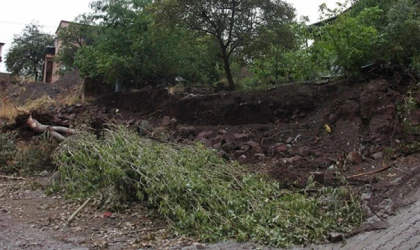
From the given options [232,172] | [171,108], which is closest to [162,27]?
[171,108]

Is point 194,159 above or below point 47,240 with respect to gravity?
above

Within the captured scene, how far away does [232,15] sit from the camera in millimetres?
9977

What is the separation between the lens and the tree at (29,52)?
28.9 meters

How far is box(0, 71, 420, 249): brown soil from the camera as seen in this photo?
227 inches

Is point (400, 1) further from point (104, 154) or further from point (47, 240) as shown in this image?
point (47, 240)

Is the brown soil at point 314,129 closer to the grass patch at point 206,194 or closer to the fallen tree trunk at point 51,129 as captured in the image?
the fallen tree trunk at point 51,129

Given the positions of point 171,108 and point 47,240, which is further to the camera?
point 171,108

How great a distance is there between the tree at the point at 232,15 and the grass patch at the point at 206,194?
4.35 m

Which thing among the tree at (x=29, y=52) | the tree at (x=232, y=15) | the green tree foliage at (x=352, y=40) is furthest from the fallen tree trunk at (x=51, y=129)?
the tree at (x=29, y=52)

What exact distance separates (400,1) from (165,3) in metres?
5.19

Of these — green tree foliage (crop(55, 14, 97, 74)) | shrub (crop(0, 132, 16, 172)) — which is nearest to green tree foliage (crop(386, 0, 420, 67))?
shrub (crop(0, 132, 16, 172))

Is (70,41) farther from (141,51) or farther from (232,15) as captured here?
(232,15)

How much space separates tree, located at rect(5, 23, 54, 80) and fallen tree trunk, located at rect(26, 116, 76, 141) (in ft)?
70.5

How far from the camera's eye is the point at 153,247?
4188 millimetres
